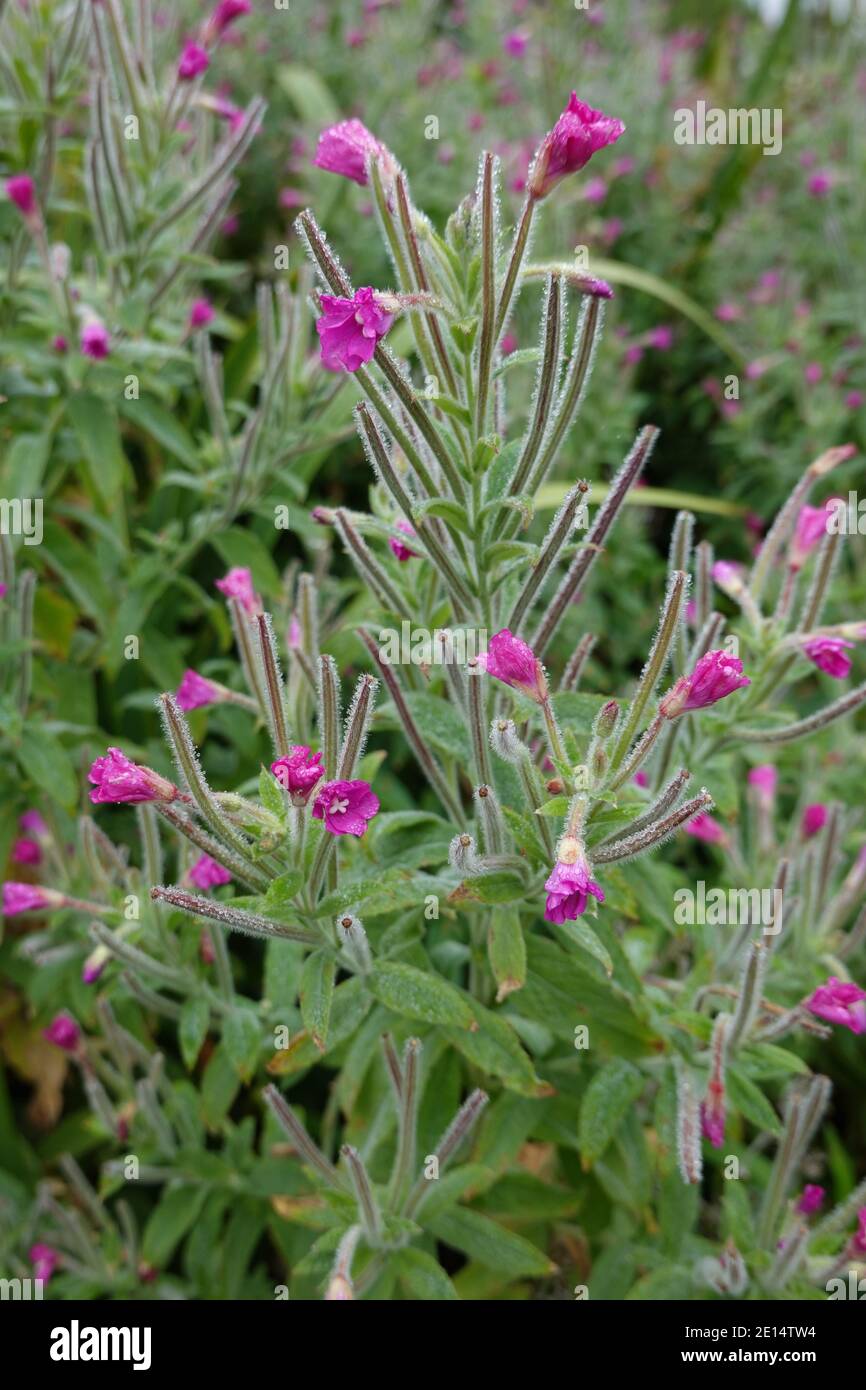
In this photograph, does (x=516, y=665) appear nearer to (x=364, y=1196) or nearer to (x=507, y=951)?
(x=507, y=951)

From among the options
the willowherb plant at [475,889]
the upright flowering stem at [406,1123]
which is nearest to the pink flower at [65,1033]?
the willowherb plant at [475,889]

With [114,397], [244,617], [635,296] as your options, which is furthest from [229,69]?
[244,617]

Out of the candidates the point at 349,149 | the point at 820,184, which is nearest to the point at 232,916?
the point at 349,149

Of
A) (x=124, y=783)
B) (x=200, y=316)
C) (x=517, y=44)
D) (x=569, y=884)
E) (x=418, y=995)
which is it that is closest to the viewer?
(x=569, y=884)

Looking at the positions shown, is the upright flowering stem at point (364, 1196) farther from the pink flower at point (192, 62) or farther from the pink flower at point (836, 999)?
the pink flower at point (192, 62)

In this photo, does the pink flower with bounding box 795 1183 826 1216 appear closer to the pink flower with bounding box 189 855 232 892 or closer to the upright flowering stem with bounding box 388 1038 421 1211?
the upright flowering stem with bounding box 388 1038 421 1211
